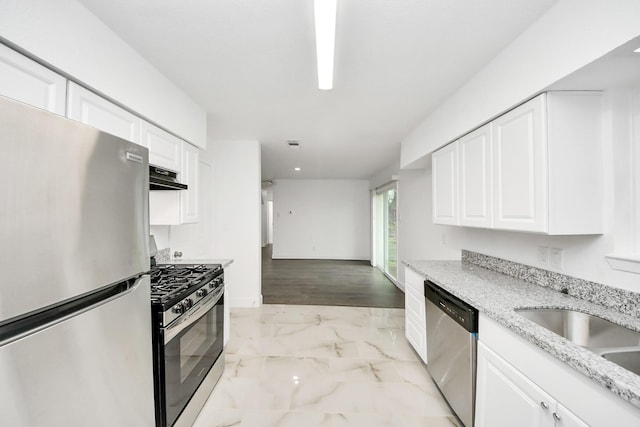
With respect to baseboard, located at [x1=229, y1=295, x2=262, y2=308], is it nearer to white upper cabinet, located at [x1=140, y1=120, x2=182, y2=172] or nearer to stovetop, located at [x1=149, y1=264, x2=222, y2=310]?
stovetop, located at [x1=149, y1=264, x2=222, y2=310]

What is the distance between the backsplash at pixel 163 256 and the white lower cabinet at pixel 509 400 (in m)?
2.71

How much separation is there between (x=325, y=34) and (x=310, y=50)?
484 millimetres

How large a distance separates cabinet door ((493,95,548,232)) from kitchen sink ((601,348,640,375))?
611mm

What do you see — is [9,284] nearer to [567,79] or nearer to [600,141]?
[567,79]

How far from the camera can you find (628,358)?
3.84 ft

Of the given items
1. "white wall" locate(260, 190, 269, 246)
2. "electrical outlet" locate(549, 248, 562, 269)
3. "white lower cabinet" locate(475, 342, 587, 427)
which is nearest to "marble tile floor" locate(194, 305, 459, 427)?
"white lower cabinet" locate(475, 342, 587, 427)

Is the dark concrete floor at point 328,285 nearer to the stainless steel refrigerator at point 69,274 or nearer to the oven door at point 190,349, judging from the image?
the oven door at point 190,349

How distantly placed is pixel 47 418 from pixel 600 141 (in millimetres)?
2585

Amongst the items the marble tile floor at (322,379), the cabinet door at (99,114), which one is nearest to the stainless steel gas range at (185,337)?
the marble tile floor at (322,379)

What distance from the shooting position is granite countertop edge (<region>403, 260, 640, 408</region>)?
86 centimetres

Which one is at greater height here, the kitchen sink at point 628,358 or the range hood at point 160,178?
the range hood at point 160,178

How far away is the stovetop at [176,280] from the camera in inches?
59.1

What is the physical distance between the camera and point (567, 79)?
1324 mm

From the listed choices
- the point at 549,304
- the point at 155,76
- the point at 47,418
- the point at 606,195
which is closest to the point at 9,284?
the point at 47,418
